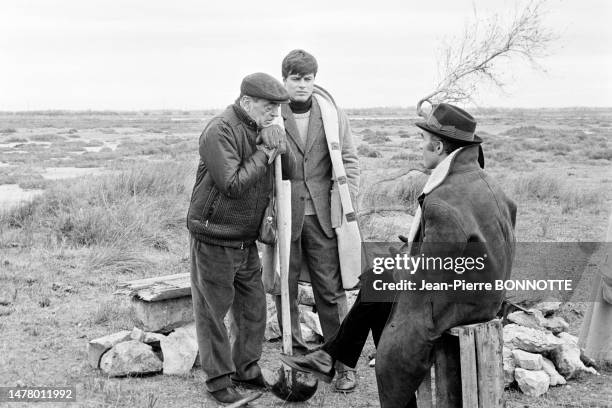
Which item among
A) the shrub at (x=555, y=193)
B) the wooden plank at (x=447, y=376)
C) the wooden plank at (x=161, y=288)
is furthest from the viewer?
the shrub at (x=555, y=193)

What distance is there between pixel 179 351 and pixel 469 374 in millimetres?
2367

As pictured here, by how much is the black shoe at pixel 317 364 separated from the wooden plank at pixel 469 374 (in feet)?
3.05

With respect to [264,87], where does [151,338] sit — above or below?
below

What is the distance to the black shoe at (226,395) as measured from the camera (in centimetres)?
461

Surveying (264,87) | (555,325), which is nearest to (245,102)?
(264,87)

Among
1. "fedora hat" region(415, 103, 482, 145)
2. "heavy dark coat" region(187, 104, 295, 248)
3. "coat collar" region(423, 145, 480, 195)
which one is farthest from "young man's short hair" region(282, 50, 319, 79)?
"coat collar" region(423, 145, 480, 195)

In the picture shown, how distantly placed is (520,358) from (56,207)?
7488 mm

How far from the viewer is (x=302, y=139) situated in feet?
16.4

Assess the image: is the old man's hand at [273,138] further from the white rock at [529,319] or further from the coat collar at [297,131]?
the white rock at [529,319]

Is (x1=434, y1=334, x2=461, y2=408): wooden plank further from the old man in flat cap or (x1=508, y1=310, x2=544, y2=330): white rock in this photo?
(x1=508, y1=310, x2=544, y2=330): white rock

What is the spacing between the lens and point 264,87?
4301mm

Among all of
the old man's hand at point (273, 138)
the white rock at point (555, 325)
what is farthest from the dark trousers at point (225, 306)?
the white rock at point (555, 325)

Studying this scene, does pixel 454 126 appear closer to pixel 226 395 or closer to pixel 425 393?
pixel 425 393

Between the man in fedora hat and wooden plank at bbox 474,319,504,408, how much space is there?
0.09 metres
